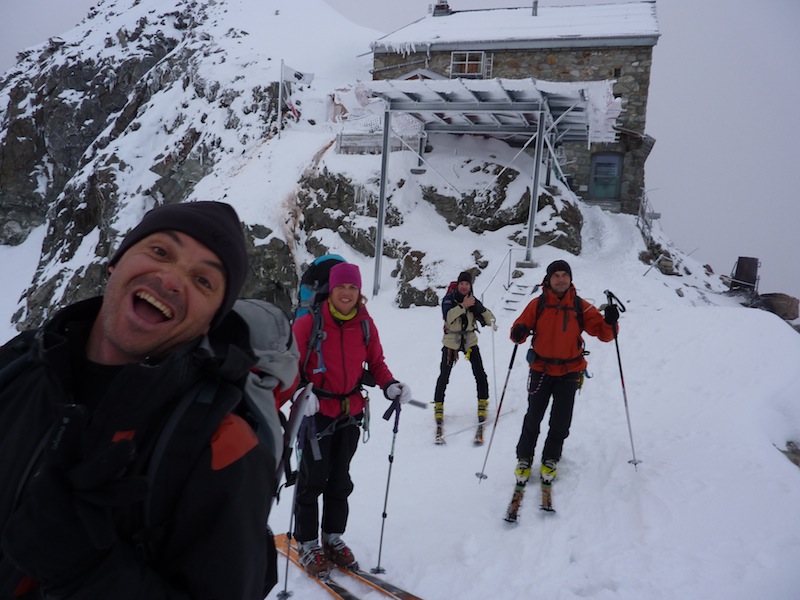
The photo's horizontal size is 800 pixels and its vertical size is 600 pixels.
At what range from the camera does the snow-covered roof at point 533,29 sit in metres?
19.2

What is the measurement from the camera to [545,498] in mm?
4793

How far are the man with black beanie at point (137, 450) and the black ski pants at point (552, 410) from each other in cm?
388

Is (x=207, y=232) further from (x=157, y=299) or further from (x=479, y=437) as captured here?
(x=479, y=437)

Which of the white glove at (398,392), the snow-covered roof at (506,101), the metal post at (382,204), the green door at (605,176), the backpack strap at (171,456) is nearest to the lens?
the backpack strap at (171,456)

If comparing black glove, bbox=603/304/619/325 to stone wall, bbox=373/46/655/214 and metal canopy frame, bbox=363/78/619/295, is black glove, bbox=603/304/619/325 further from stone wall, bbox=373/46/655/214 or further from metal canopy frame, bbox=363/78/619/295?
stone wall, bbox=373/46/655/214

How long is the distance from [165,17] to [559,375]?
3878 centimetres

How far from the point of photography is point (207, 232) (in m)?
1.50

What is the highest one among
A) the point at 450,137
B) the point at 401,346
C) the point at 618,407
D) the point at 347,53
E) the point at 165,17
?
the point at 165,17

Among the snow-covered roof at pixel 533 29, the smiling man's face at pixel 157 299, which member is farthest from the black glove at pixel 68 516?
the snow-covered roof at pixel 533 29

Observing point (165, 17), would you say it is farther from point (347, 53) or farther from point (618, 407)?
point (618, 407)

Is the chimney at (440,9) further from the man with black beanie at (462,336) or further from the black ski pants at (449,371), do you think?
the black ski pants at (449,371)

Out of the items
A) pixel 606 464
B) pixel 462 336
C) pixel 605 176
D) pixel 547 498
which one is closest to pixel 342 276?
pixel 547 498

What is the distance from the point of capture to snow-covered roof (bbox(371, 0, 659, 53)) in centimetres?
1919

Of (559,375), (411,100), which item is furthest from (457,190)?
(559,375)
